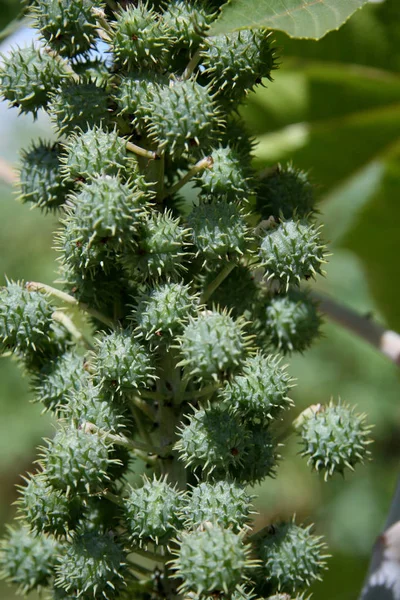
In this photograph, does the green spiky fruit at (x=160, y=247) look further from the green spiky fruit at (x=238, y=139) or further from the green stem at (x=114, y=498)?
the green stem at (x=114, y=498)

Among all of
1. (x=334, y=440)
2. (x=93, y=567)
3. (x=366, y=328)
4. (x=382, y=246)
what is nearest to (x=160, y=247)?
(x=334, y=440)

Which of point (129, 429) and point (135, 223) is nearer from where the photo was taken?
point (135, 223)

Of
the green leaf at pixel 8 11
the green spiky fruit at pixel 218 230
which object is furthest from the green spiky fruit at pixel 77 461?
the green leaf at pixel 8 11

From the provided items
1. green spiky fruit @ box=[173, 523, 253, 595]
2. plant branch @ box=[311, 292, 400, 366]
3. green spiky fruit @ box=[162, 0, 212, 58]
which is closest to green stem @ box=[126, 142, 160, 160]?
green spiky fruit @ box=[162, 0, 212, 58]

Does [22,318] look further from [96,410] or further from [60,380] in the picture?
[96,410]

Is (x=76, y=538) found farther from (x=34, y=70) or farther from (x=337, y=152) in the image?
(x=337, y=152)

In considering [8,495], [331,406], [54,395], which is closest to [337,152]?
[331,406]

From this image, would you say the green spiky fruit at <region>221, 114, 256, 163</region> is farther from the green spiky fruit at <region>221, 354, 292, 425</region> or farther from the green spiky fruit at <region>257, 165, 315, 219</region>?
the green spiky fruit at <region>221, 354, 292, 425</region>
